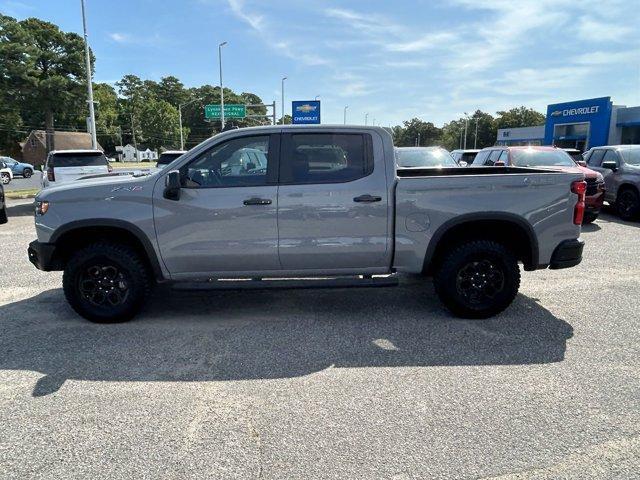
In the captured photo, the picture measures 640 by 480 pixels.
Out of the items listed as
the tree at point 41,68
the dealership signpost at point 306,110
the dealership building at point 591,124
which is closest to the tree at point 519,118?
the dealership building at point 591,124

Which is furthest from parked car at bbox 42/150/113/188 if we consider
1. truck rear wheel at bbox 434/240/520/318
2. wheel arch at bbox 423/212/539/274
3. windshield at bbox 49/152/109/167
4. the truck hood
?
truck rear wheel at bbox 434/240/520/318

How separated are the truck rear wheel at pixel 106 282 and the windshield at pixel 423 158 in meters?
7.35

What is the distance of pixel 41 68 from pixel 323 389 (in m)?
48.2

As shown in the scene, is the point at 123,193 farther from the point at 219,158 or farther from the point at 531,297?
the point at 531,297

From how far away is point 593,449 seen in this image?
2.74 m

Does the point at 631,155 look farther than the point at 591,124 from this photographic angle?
No

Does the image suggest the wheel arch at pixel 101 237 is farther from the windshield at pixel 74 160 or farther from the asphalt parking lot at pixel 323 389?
the windshield at pixel 74 160

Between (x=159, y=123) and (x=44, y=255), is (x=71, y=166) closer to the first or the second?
(x=44, y=255)

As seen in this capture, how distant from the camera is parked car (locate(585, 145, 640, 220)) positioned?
36.5 ft

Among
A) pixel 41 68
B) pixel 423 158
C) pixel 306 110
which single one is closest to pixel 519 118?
pixel 306 110

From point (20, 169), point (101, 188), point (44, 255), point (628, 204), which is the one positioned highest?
point (101, 188)

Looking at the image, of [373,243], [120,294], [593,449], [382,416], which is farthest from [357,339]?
[120,294]

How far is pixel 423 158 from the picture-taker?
10953 millimetres

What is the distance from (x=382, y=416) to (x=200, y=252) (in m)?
2.45
